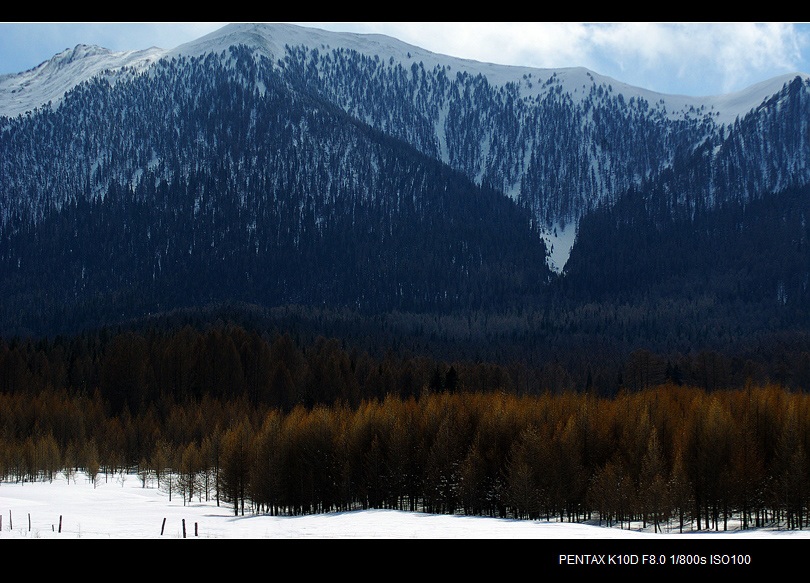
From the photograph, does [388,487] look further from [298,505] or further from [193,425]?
[193,425]

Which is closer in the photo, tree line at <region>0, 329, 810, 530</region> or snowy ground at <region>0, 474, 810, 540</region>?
snowy ground at <region>0, 474, 810, 540</region>

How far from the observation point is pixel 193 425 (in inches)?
5689

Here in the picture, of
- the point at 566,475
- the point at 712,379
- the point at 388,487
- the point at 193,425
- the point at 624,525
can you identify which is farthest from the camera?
the point at 712,379

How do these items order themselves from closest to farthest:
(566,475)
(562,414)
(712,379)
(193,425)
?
(566,475), (562,414), (193,425), (712,379)

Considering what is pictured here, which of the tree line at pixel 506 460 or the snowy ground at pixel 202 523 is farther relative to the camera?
the tree line at pixel 506 460

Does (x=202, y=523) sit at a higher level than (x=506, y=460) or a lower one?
lower

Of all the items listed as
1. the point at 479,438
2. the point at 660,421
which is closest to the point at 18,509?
the point at 479,438

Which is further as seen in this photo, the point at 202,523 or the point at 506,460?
the point at 506,460
